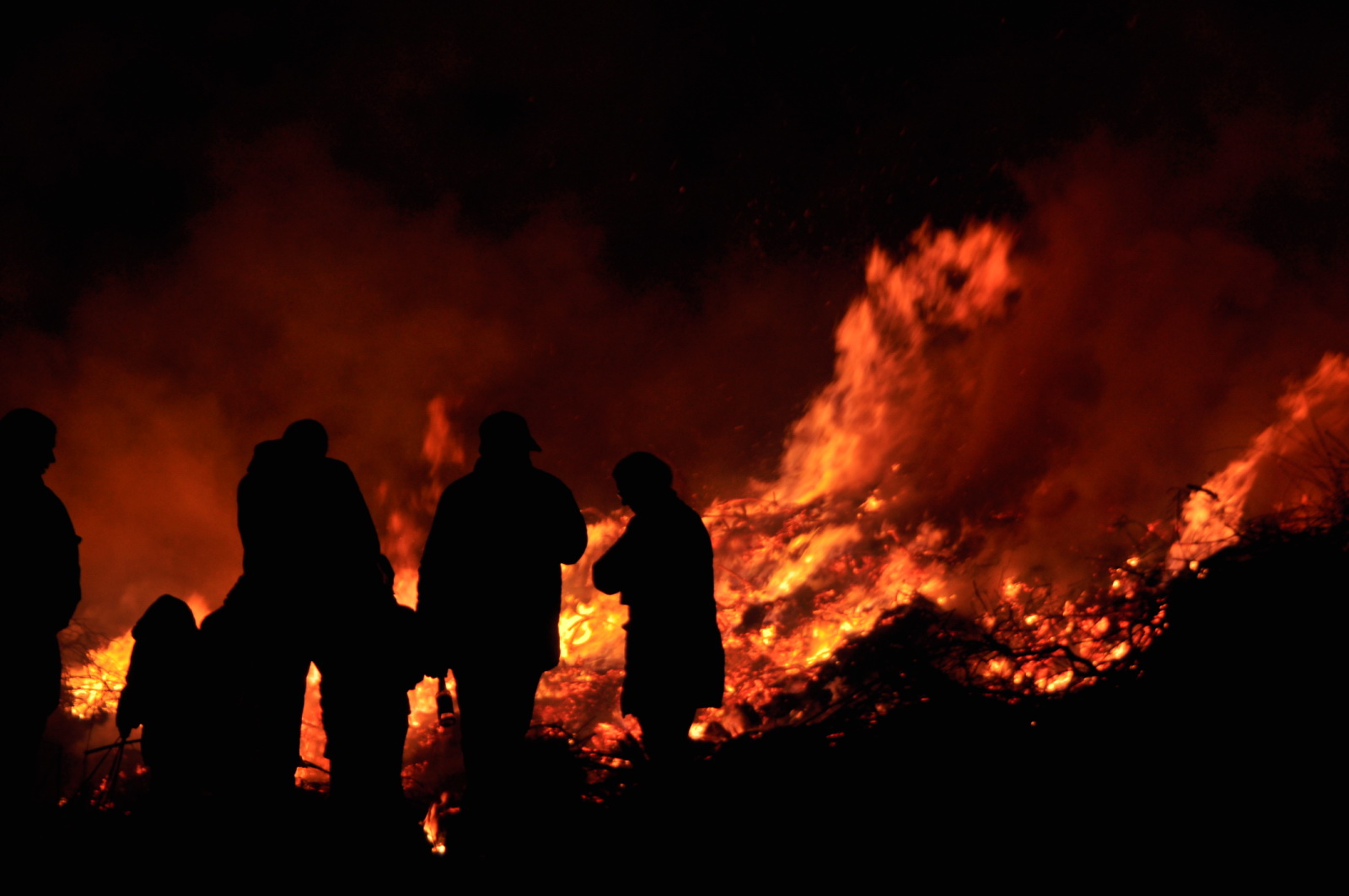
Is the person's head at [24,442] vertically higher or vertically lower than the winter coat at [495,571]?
higher

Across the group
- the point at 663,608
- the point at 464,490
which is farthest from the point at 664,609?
the point at 464,490

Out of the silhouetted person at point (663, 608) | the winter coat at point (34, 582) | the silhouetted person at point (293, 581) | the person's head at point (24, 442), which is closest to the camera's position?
the winter coat at point (34, 582)

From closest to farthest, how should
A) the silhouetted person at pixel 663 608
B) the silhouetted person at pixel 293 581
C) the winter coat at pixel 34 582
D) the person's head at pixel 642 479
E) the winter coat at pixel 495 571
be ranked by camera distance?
the winter coat at pixel 34 582 → the silhouetted person at pixel 293 581 → the winter coat at pixel 495 571 → the silhouetted person at pixel 663 608 → the person's head at pixel 642 479

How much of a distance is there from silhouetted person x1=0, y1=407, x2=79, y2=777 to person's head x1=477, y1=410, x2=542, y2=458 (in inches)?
72.4

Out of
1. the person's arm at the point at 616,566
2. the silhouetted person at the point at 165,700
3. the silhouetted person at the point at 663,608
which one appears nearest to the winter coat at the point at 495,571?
the person's arm at the point at 616,566

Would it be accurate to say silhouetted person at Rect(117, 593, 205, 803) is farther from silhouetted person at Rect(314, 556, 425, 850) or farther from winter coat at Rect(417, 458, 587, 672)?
winter coat at Rect(417, 458, 587, 672)

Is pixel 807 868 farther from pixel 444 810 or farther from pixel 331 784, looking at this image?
pixel 444 810

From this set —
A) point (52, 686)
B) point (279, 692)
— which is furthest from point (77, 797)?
point (279, 692)

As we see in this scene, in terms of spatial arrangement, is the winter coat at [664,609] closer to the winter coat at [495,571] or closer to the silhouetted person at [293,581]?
the winter coat at [495,571]

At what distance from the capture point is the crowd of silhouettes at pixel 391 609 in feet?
10.7

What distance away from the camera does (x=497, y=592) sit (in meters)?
3.45

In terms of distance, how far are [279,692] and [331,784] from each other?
604mm

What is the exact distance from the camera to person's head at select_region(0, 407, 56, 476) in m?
3.20

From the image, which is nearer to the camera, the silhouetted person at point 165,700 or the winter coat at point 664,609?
the winter coat at point 664,609
